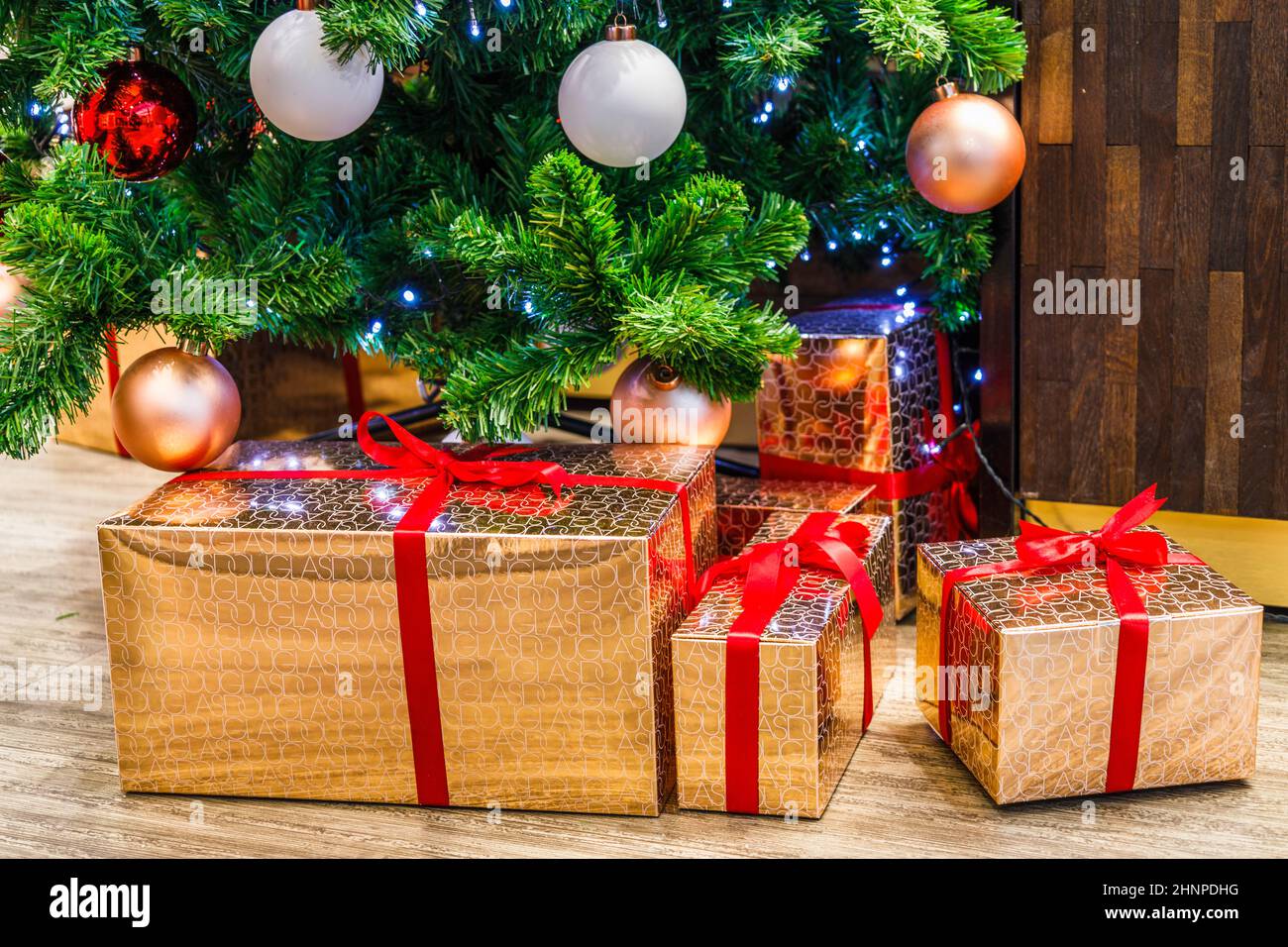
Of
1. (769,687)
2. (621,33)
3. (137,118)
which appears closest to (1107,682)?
(769,687)

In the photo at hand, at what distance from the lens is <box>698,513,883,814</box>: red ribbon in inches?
53.2

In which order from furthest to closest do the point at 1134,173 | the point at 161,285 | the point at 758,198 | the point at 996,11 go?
1. the point at 758,198
2. the point at 1134,173
3. the point at 996,11
4. the point at 161,285

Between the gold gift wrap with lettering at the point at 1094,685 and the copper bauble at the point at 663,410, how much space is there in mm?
380

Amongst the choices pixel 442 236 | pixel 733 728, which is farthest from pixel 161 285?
pixel 733 728

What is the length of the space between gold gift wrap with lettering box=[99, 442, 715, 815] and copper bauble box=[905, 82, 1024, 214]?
50 centimetres

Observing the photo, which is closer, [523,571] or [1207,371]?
[523,571]

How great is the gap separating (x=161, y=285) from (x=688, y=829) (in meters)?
0.79

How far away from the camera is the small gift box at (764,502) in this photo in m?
1.80

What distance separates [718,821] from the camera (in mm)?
1389

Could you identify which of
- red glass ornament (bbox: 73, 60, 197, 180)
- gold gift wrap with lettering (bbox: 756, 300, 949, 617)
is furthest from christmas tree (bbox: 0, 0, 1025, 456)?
gold gift wrap with lettering (bbox: 756, 300, 949, 617)

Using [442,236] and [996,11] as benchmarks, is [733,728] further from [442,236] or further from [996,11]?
[996,11]

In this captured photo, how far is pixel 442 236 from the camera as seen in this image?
60.0 inches

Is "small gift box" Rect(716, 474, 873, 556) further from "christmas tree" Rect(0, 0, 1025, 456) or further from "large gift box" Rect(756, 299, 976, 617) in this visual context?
"christmas tree" Rect(0, 0, 1025, 456)

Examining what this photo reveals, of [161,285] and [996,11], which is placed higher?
[996,11]
